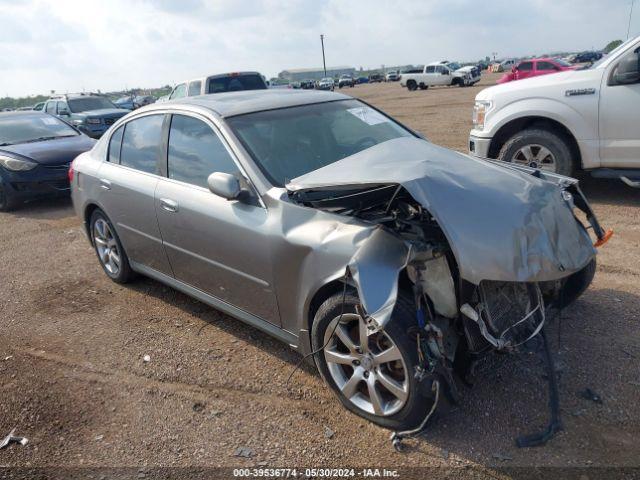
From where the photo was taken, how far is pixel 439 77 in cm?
3812

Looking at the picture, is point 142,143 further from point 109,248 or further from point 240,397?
point 240,397

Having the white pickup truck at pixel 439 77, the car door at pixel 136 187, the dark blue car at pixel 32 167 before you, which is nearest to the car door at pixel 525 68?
the white pickup truck at pixel 439 77

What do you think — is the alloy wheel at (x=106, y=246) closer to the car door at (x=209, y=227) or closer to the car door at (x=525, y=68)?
the car door at (x=209, y=227)

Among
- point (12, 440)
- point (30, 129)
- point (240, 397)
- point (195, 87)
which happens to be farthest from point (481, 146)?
point (30, 129)

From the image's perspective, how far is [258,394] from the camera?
3252 millimetres

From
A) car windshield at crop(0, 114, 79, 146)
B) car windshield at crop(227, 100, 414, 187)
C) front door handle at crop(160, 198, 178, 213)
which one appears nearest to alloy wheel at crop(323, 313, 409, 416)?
car windshield at crop(227, 100, 414, 187)

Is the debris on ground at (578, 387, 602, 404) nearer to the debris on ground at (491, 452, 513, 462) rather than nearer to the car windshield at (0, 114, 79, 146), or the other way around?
the debris on ground at (491, 452, 513, 462)

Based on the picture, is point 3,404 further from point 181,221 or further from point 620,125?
point 620,125

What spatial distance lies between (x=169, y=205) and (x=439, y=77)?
124ft

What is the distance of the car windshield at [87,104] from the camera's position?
52.0ft

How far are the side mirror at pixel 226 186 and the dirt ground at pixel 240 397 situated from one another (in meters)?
1.22

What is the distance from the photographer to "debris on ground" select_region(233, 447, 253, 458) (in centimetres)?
275

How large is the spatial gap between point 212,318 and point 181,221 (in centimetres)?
98

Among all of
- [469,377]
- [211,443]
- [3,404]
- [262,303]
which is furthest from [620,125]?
[3,404]
